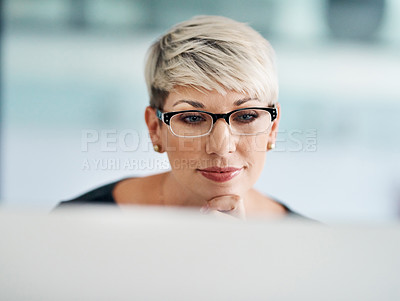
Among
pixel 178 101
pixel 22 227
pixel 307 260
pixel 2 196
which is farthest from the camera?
pixel 2 196

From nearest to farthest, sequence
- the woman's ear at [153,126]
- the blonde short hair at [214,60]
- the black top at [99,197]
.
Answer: the blonde short hair at [214,60]
the woman's ear at [153,126]
the black top at [99,197]

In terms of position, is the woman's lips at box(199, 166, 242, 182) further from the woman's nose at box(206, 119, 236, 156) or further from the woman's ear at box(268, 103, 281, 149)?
the woman's ear at box(268, 103, 281, 149)

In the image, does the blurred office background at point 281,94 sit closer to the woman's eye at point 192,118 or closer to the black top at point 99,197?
the black top at point 99,197

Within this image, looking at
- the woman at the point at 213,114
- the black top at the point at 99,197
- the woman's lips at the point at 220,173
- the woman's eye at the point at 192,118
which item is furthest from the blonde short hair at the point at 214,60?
the black top at the point at 99,197

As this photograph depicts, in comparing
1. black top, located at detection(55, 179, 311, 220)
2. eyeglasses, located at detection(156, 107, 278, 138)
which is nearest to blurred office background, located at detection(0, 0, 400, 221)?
black top, located at detection(55, 179, 311, 220)

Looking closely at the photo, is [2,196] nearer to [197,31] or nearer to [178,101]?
[178,101]

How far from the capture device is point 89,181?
177cm

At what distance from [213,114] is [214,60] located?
22 centimetres

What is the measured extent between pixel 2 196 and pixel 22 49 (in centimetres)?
74

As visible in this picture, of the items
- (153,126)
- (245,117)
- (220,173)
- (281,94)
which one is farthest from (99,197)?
(281,94)

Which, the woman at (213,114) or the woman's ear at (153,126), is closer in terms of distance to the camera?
the woman at (213,114)

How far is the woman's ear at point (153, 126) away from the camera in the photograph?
1.61 meters

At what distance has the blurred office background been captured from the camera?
1691mm

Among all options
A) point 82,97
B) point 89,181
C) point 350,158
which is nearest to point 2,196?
point 89,181
